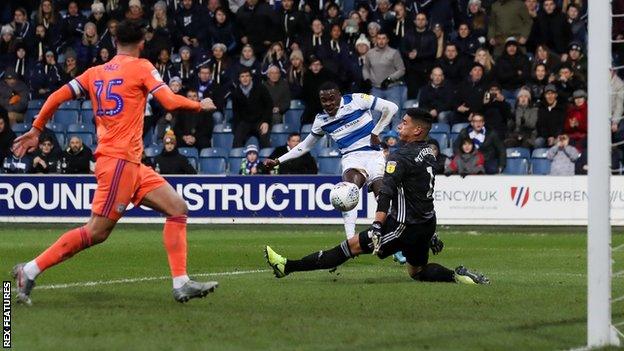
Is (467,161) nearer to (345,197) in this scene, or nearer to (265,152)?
(265,152)

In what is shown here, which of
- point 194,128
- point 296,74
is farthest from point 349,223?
point 194,128

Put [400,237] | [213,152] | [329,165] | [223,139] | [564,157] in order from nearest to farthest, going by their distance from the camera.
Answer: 1. [400,237]
2. [564,157]
3. [329,165]
4. [213,152]
5. [223,139]

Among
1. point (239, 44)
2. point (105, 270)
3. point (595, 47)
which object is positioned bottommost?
point (105, 270)

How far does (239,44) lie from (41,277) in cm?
1573

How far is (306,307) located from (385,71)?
16313mm

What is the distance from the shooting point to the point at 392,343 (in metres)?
8.64

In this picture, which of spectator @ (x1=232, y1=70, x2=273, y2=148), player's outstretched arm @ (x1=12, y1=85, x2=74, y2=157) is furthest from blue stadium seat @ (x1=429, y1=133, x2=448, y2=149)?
player's outstretched arm @ (x1=12, y1=85, x2=74, y2=157)

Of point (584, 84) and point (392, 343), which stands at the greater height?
point (584, 84)

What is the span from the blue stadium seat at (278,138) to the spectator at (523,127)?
4.57m

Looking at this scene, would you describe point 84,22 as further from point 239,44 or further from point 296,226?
point 296,226

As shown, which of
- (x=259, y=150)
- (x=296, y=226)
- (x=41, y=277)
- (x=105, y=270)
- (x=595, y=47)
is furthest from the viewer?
(x=259, y=150)

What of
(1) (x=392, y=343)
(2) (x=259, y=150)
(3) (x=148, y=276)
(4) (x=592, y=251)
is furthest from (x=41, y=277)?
(2) (x=259, y=150)

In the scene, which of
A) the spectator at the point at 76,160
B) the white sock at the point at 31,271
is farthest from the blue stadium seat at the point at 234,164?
the white sock at the point at 31,271

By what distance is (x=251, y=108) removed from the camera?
87.8 ft
